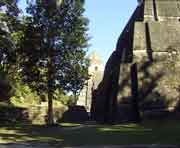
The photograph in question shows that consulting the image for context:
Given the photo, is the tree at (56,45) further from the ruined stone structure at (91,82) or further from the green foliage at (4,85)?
the ruined stone structure at (91,82)

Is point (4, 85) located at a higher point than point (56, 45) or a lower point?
lower

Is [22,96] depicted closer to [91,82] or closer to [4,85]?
[4,85]

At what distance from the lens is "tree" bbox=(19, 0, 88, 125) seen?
29.6 metres

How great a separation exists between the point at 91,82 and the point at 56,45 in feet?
133

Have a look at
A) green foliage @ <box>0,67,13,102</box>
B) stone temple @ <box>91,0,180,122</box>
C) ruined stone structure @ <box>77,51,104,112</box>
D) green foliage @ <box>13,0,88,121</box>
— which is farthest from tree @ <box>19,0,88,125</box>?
ruined stone structure @ <box>77,51,104,112</box>

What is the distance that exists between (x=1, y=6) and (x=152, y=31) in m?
11.6

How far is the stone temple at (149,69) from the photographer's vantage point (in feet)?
95.1

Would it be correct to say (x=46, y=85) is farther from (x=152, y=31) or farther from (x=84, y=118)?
(x=84, y=118)

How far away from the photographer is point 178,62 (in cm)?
3078

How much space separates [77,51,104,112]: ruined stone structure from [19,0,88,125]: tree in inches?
1044

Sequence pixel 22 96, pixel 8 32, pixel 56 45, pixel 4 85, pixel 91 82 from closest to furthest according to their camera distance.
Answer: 1. pixel 56 45
2. pixel 8 32
3. pixel 4 85
4. pixel 22 96
5. pixel 91 82

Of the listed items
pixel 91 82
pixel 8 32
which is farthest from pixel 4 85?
pixel 91 82

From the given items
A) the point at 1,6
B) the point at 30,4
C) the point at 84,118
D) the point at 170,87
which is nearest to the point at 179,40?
the point at 170,87

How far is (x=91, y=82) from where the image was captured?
69875 millimetres
